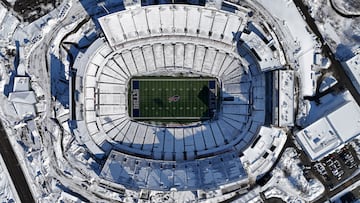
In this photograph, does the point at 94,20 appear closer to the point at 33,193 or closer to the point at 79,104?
the point at 79,104

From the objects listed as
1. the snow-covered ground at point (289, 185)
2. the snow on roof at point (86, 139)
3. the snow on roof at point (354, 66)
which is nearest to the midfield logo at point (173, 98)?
the snow on roof at point (86, 139)

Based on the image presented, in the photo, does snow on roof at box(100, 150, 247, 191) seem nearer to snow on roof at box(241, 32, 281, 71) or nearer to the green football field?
the green football field

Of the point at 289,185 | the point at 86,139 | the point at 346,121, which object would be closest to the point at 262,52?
the point at 346,121

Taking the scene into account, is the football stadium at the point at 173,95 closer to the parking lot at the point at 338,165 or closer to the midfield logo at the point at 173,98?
the midfield logo at the point at 173,98

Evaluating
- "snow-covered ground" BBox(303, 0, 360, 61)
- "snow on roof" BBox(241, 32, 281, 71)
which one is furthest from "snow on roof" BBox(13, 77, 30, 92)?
"snow-covered ground" BBox(303, 0, 360, 61)

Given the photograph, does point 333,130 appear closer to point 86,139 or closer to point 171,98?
point 171,98

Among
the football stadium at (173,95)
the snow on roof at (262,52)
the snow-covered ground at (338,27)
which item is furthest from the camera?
the snow-covered ground at (338,27)
